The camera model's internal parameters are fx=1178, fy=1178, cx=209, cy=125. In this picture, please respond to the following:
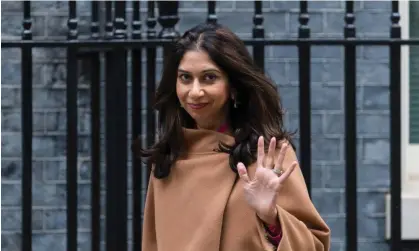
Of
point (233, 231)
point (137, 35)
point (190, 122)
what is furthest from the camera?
point (137, 35)

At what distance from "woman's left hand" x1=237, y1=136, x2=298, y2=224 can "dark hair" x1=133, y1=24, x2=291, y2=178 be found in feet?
0.51

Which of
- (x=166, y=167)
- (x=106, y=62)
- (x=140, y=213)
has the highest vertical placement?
(x=106, y=62)

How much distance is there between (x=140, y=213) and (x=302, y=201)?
1216 millimetres

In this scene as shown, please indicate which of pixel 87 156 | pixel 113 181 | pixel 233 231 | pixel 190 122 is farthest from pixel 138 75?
pixel 87 156

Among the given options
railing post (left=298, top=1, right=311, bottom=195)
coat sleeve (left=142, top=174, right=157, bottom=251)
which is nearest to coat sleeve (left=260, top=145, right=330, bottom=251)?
coat sleeve (left=142, top=174, right=157, bottom=251)

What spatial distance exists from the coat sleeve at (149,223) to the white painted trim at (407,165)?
8.97 ft

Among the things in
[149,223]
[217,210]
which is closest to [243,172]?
[217,210]

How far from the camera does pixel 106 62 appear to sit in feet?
15.5

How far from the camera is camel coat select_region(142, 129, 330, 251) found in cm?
354

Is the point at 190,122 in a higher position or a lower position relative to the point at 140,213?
higher

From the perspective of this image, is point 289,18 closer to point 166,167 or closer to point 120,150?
point 120,150

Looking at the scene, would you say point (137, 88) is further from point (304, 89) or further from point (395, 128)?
point (395, 128)

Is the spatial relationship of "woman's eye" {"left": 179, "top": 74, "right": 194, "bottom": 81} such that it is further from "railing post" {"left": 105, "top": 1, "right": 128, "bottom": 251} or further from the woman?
"railing post" {"left": 105, "top": 1, "right": 128, "bottom": 251}

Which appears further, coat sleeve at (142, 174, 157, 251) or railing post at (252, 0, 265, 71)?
railing post at (252, 0, 265, 71)
